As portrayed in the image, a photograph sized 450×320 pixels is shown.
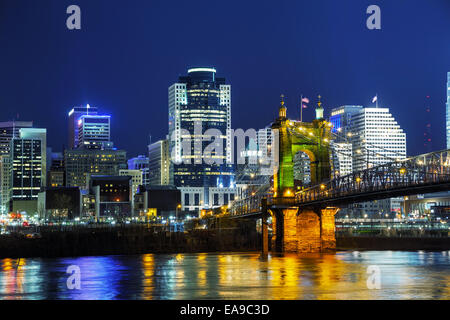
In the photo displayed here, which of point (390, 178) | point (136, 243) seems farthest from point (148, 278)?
point (136, 243)

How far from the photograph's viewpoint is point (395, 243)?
121625 mm

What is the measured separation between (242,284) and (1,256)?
1765 inches

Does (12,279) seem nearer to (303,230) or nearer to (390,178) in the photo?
(390,178)

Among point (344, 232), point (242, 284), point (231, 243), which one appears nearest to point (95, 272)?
point (242, 284)

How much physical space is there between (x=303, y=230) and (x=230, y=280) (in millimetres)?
34152

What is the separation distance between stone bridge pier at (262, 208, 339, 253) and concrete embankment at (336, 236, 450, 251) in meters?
27.6

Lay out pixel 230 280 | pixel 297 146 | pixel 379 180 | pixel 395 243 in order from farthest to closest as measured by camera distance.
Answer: pixel 395 243
pixel 297 146
pixel 379 180
pixel 230 280

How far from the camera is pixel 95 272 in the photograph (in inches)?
2304

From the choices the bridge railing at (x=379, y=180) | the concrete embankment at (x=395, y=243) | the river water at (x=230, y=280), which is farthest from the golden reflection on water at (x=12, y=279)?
the concrete embankment at (x=395, y=243)

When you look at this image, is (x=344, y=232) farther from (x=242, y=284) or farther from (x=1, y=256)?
(x=242, y=284)

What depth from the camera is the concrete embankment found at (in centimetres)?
11525

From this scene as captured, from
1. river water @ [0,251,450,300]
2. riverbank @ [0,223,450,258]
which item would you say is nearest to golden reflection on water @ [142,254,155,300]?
river water @ [0,251,450,300]

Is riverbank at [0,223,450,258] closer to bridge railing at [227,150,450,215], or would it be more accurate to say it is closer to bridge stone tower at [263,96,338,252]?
bridge railing at [227,150,450,215]
